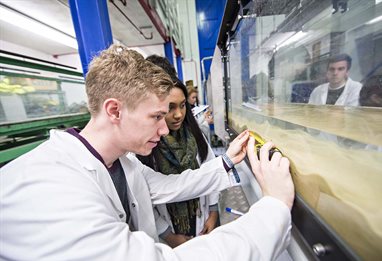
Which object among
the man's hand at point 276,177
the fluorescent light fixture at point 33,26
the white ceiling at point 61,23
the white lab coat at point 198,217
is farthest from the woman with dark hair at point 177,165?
the fluorescent light fixture at point 33,26

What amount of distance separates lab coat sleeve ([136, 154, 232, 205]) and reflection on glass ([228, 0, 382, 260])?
283mm

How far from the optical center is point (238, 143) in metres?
0.88

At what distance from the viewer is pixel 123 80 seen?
0.61 meters

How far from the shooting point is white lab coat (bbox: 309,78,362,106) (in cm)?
48

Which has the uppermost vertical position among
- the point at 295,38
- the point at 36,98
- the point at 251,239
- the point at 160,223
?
the point at 295,38

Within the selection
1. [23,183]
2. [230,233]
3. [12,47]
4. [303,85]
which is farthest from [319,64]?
[12,47]

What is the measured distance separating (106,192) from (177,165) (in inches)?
21.3

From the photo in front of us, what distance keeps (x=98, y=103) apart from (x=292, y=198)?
642 millimetres

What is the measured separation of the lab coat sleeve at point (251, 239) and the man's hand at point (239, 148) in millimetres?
374

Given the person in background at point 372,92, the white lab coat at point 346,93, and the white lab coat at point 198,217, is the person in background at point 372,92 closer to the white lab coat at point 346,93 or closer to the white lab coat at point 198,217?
the white lab coat at point 346,93

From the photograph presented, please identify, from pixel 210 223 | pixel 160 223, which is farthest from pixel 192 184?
pixel 210 223

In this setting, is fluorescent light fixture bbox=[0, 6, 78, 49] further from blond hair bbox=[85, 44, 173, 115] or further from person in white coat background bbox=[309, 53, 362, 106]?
person in white coat background bbox=[309, 53, 362, 106]

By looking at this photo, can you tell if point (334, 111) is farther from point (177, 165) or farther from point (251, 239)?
point (177, 165)

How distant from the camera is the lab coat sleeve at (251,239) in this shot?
449mm
